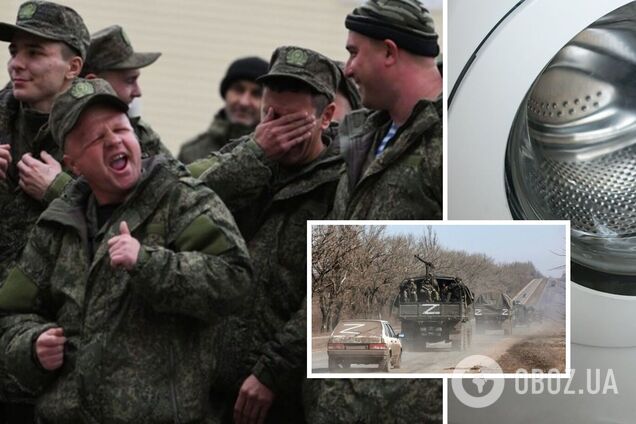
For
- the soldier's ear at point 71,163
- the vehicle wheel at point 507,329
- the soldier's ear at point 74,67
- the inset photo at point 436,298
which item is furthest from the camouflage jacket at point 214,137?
the vehicle wheel at point 507,329

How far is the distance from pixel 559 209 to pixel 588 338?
0.29 m

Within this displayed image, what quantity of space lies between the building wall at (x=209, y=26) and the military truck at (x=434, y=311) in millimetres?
535

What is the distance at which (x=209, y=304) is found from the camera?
290 centimetres

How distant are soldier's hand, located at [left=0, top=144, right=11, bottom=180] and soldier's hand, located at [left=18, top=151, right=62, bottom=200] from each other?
0.03m

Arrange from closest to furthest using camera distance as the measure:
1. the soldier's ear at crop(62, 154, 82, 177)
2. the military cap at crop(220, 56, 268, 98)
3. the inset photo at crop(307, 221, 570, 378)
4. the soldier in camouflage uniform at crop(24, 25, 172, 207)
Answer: the inset photo at crop(307, 221, 570, 378) → the soldier's ear at crop(62, 154, 82, 177) → the soldier in camouflage uniform at crop(24, 25, 172, 207) → the military cap at crop(220, 56, 268, 98)

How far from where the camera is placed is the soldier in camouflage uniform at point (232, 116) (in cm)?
487

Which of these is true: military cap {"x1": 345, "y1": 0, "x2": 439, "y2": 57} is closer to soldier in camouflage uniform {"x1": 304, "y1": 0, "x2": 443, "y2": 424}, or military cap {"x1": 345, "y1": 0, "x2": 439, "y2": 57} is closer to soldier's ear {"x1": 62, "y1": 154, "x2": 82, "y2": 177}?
soldier in camouflage uniform {"x1": 304, "y1": 0, "x2": 443, "y2": 424}

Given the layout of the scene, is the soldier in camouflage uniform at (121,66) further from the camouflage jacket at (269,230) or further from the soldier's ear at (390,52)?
the soldier's ear at (390,52)

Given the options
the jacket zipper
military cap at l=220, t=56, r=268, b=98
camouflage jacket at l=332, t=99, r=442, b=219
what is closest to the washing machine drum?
camouflage jacket at l=332, t=99, r=442, b=219

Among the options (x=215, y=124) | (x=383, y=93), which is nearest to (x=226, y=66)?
(x=215, y=124)

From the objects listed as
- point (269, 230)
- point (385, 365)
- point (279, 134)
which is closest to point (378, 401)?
point (385, 365)

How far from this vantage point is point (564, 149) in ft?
10.3

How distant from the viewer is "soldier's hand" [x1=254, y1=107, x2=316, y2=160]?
322cm

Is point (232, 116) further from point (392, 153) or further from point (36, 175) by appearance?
point (392, 153)
